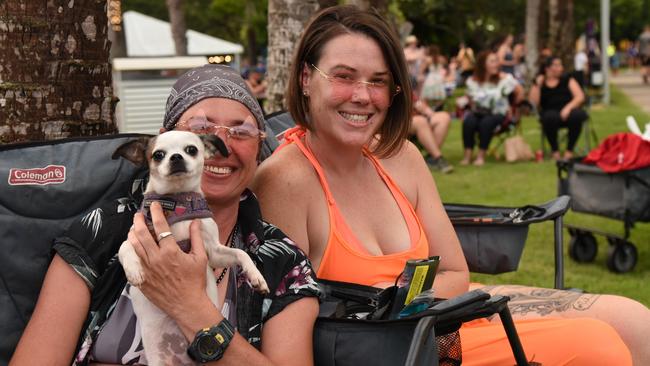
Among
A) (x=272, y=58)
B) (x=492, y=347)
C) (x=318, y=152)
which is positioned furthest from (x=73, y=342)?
(x=272, y=58)

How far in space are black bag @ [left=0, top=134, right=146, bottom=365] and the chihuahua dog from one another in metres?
0.36

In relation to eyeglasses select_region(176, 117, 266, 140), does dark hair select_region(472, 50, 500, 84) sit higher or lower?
lower

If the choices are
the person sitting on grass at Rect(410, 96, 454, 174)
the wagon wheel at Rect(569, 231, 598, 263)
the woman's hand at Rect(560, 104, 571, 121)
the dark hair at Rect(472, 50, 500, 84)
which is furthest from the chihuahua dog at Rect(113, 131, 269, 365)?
the dark hair at Rect(472, 50, 500, 84)

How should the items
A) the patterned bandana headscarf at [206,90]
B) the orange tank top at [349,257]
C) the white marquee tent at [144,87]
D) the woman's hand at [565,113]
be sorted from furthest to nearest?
the white marquee tent at [144,87], the woman's hand at [565,113], the orange tank top at [349,257], the patterned bandana headscarf at [206,90]

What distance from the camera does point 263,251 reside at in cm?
293

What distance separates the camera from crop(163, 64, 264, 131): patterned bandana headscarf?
2.97 meters

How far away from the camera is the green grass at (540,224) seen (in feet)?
25.1

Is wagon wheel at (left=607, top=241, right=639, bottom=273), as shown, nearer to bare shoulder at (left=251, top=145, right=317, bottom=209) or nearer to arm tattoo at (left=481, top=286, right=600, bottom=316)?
arm tattoo at (left=481, top=286, right=600, bottom=316)

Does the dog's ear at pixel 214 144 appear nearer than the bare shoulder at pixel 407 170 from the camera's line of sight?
Yes

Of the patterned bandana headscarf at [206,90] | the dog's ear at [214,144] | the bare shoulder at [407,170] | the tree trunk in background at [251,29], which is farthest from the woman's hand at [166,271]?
the tree trunk in background at [251,29]

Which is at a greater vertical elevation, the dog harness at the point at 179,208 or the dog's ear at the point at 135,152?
the dog's ear at the point at 135,152

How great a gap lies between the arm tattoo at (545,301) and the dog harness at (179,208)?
1533mm

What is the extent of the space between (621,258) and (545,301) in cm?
461

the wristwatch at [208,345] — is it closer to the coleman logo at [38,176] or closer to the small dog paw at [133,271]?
the small dog paw at [133,271]
